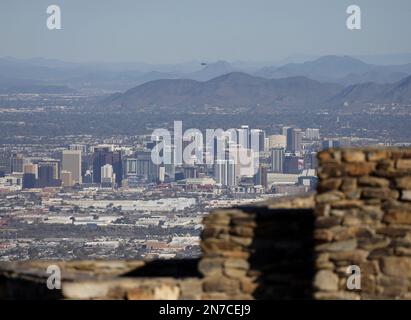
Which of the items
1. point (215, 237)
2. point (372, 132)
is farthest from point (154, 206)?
point (215, 237)

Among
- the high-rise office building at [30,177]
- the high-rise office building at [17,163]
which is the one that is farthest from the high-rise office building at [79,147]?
the high-rise office building at [30,177]

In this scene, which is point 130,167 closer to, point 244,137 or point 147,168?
point 147,168

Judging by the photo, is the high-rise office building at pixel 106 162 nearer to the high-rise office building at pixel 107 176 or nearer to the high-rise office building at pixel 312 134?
the high-rise office building at pixel 107 176

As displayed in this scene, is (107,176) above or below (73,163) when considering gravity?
below

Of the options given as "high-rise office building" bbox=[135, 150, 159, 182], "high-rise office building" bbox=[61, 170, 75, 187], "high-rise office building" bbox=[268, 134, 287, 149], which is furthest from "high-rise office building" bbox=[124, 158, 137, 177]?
"high-rise office building" bbox=[268, 134, 287, 149]

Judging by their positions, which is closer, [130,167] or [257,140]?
[130,167]

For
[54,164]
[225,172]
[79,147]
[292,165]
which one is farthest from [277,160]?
[79,147]

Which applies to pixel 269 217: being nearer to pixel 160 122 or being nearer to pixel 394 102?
pixel 160 122
